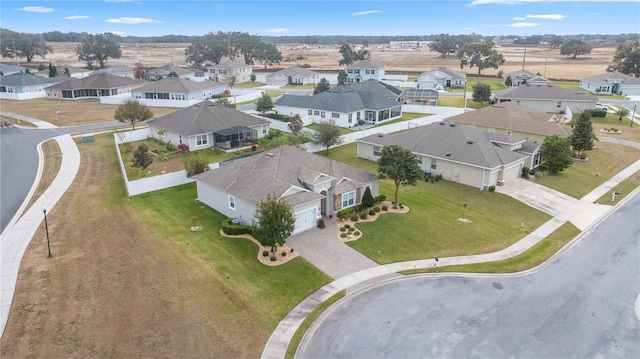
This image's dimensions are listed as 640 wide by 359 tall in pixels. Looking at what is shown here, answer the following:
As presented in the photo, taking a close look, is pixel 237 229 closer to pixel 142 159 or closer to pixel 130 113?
pixel 142 159

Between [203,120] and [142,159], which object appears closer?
[142,159]

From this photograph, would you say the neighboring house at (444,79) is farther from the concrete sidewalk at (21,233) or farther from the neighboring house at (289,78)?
the concrete sidewalk at (21,233)

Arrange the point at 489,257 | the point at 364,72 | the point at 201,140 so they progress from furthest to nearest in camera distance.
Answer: the point at 364,72
the point at 201,140
the point at 489,257

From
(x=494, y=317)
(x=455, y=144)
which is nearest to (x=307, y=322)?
(x=494, y=317)

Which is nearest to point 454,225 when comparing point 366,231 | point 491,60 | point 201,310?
point 366,231

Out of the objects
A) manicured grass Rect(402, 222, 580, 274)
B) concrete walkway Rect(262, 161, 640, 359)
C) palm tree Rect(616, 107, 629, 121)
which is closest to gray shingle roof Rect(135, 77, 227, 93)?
concrete walkway Rect(262, 161, 640, 359)

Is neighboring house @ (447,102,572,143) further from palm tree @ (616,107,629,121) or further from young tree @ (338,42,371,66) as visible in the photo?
young tree @ (338,42,371,66)

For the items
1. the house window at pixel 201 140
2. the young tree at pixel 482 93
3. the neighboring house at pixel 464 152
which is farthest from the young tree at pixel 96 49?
the neighboring house at pixel 464 152
